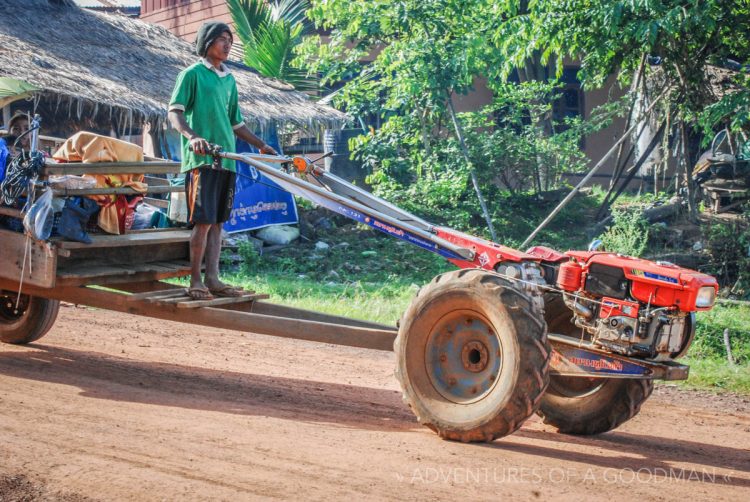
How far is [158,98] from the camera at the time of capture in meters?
14.6

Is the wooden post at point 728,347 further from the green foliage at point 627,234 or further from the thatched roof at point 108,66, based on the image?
the thatched roof at point 108,66

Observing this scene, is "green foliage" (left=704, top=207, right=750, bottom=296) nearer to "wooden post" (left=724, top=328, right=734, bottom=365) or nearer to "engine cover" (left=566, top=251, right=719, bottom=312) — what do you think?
"wooden post" (left=724, top=328, right=734, bottom=365)

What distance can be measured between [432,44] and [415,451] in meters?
10.4

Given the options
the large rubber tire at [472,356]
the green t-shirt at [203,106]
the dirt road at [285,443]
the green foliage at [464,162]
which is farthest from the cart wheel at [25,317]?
the green foliage at [464,162]

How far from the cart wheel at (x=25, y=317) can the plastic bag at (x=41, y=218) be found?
5.84ft

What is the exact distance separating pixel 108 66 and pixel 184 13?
10959mm

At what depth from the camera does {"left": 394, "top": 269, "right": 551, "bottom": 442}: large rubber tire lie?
5.36 meters

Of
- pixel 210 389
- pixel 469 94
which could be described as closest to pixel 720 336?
pixel 210 389

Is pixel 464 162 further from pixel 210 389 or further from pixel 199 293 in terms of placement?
pixel 199 293

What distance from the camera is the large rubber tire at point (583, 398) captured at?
19.7 feet

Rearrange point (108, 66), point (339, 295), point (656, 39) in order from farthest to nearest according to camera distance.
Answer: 1. point (108, 66)
2. point (656, 39)
3. point (339, 295)

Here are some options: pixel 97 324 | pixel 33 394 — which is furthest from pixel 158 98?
pixel 33 394

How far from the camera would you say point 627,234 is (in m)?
13.4

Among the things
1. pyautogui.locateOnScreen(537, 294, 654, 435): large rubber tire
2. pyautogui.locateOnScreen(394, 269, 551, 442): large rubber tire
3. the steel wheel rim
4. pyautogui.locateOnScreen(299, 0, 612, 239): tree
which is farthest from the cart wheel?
pyautogui.locateOnScreen(299, 0, 612, 239): tree
